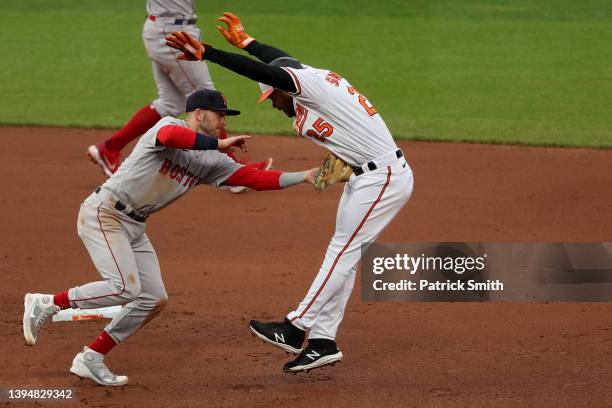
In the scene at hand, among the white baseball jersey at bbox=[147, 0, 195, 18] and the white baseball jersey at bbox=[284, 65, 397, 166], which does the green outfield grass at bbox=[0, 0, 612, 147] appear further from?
the white baseball jersey at bbox=[284, 65, 397, 166]

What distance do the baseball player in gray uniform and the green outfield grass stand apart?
6238 millimetres

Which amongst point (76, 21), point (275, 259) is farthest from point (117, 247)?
point (76, 21)

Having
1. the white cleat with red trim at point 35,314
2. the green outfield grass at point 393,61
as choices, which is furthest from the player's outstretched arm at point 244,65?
the green outfield grass at point 393,61

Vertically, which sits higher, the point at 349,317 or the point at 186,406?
the point at 349,317

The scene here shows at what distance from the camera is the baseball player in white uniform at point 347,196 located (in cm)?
648

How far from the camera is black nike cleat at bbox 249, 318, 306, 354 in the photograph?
6.56 metres

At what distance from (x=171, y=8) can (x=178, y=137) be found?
512cm

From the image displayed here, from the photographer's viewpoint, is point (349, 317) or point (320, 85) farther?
point (349, 317)

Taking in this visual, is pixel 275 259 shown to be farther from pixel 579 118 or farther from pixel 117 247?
pixel 579 118

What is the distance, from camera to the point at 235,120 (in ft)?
43.6

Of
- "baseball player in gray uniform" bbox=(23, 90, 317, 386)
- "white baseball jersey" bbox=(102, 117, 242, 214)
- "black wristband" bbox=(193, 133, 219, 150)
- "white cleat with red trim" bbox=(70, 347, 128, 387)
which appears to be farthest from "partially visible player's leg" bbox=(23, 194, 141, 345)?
"black wristband" bbox=(193, 133, 219, 150)

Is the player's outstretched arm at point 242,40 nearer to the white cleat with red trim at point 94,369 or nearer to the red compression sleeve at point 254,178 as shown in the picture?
the red compression sleeve at point 254,178

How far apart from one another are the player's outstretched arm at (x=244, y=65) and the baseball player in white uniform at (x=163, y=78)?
4.38 metres

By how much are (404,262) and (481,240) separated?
0.91 metres
